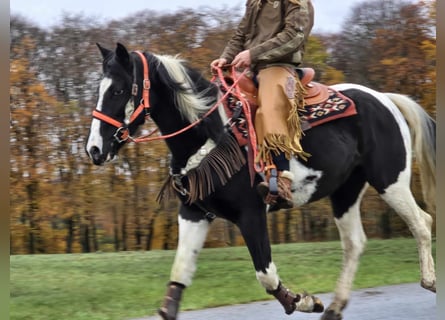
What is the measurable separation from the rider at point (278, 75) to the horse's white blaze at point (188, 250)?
614mm

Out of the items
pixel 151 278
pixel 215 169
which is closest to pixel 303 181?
pixel 215 169

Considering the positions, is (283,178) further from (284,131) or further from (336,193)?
(336,193)

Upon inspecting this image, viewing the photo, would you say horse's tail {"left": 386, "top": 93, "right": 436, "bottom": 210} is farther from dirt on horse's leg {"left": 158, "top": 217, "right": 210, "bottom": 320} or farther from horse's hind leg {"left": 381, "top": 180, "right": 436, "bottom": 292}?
dirt on horse's leg {"left": 158, "top": 217, "right": 210, "bottom": 320}

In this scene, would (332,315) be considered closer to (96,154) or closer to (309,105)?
(309,105)

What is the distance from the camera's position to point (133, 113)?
4934mm

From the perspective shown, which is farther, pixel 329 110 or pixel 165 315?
pixel 329 110

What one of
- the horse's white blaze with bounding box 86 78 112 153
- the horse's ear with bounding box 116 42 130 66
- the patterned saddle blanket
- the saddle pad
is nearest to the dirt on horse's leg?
the patterned saddle blanket

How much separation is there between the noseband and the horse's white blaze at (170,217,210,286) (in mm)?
913

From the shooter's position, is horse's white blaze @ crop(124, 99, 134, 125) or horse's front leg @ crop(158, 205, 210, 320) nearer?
horse's white blaze @ crop(124, 99, 134, 125)

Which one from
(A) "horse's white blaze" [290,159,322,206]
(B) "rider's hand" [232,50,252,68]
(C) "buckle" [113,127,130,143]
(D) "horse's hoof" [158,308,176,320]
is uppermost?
(B) "rider's hand" [232,50,252,68]

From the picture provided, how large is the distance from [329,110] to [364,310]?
211 cm

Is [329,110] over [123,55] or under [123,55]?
Answer: under

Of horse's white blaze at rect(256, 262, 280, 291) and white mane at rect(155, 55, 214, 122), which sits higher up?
white mane at rect(155, 55, 214, 122)

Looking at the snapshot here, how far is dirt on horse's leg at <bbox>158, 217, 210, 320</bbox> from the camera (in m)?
5.15
